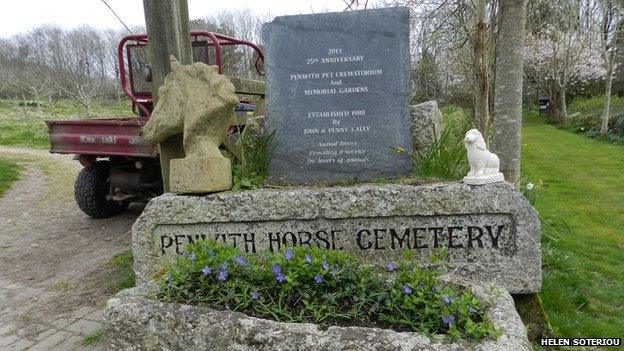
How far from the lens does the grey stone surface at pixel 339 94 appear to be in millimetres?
2994

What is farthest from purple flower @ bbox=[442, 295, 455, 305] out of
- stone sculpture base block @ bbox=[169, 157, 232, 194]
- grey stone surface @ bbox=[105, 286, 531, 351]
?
stone sculpture base block @ bbox=[169, 157, 232, 194]

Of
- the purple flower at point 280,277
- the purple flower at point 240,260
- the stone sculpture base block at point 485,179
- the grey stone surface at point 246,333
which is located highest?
the stone sculpture base block at point 485,179

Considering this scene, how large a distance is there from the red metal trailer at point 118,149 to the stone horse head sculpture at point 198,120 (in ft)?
6.97

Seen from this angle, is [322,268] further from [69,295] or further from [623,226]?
[623,226]

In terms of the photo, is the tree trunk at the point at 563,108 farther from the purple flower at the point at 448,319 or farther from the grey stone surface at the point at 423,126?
the purple flower at the point at 448,319

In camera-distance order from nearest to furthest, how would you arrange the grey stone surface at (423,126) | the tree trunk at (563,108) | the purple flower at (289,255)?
the purple flower at (289,255) < the grey stone surface at (423,126) < the tree trunk at (563,108)

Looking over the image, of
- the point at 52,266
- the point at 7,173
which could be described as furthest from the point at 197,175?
the point at 7,173

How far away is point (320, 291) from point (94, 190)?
16.5 feet

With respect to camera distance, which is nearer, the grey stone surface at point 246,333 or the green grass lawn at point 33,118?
the grey stone surface at point 246,333

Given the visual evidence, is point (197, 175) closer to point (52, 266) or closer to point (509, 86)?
point (52, 266)

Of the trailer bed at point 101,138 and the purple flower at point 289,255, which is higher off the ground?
the trailer bed at point 101,138

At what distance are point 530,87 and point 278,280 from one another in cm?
2803

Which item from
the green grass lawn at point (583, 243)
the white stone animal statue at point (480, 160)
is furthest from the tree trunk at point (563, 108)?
the white stone animal statue at point (480, 160)

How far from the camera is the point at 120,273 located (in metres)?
4.16
